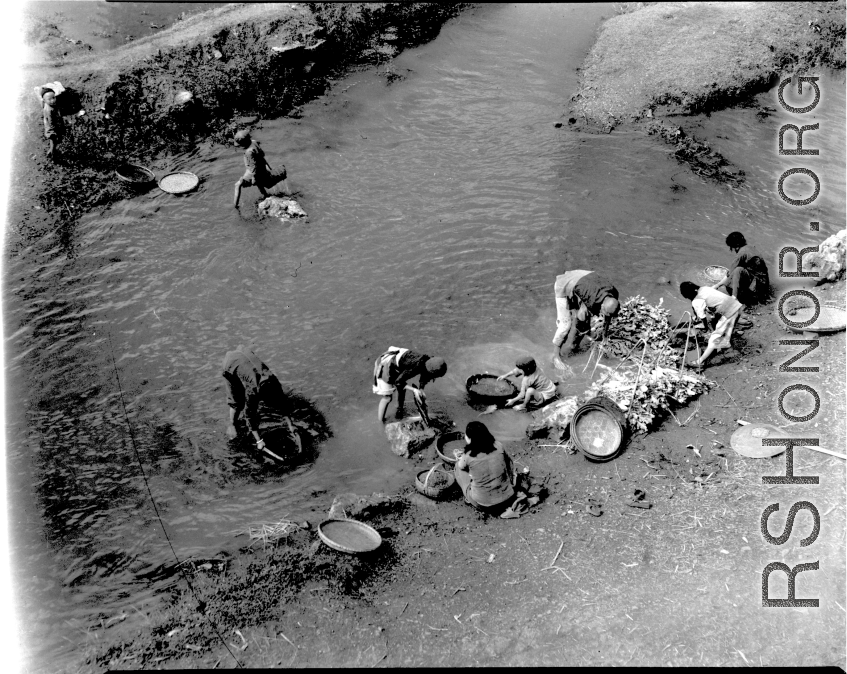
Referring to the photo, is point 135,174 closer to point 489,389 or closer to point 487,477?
point 489,389

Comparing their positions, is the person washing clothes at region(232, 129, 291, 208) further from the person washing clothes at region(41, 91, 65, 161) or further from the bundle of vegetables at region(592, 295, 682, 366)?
the bundle of vegetables at region(592, 295, 682, 366)

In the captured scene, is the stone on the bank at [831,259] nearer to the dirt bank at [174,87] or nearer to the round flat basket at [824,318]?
the round flat basket at [824,318]

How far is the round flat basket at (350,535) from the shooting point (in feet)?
21.3

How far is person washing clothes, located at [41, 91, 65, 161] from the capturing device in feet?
38.9

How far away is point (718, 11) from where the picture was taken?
1722cm

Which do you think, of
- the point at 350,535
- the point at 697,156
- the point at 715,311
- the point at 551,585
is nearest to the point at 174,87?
the point at 350,535

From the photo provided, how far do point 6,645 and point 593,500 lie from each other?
6.66 metres

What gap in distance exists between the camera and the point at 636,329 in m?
9.80

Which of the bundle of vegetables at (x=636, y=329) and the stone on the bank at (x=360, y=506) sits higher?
the bundle of vegetables at (x=636, y=329)

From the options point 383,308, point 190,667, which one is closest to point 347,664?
point 190,667

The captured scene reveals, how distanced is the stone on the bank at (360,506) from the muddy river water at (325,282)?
0.33 m

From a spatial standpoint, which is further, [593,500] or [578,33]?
[578,33]

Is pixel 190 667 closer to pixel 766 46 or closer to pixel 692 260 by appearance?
pixel 692 260

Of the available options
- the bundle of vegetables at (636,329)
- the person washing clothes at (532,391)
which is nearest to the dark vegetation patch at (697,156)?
the bundle of vegetables at (636,329)
